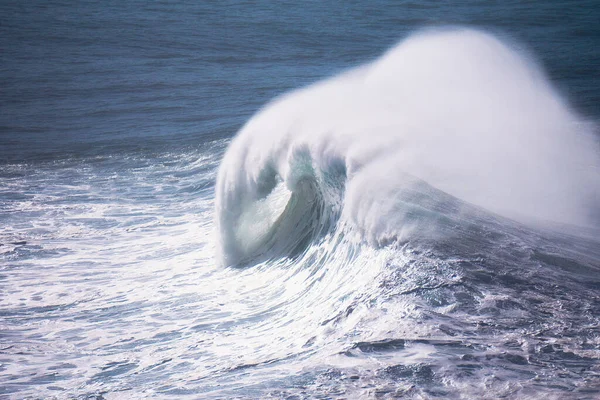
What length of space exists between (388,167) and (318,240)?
1.04m

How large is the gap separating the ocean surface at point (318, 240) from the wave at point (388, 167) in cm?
4

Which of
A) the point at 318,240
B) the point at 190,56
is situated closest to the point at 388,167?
the point at 318,240

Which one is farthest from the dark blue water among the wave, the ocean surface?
the wave

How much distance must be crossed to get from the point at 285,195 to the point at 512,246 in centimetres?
317

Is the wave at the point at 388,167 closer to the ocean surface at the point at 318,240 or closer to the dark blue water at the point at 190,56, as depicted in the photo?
the ocean surface at the point at 318,240

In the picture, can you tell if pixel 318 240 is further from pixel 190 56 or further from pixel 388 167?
pixel 190 56

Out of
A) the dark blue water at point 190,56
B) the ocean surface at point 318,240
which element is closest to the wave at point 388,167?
the ocean surface at point 318,240

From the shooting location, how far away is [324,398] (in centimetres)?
411

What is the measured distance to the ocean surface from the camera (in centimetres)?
461

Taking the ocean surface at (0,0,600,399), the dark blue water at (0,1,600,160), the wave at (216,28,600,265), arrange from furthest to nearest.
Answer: the dark blue water at (0,1,600,160) → the wave at (216,28,600,265) → the ocean surface at (0,0,600,399)

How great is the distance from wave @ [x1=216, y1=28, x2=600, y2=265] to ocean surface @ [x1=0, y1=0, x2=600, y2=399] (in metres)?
0.04

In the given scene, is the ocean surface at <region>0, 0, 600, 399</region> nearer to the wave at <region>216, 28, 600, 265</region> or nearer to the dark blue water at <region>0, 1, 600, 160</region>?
the wave at <region>216, 28, 600, 265</region>

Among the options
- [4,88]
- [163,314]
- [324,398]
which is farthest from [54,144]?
[324,398]

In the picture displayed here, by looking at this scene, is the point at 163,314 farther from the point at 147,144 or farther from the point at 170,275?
the point at 147,144
